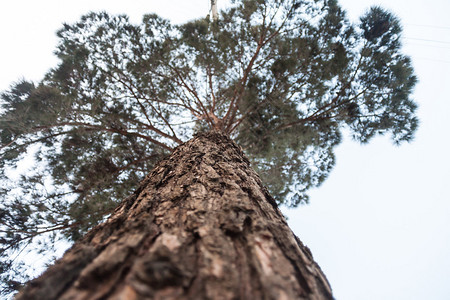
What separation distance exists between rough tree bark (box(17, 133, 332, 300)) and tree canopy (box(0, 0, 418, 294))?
104 inches

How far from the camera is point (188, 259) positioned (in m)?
0.57

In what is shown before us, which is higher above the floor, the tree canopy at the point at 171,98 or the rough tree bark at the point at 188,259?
the tree canopy at the point at 171,98

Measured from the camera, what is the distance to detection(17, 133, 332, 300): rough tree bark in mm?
465

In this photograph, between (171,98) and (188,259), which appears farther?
(171,98)

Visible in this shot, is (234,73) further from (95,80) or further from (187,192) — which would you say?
(187,192)

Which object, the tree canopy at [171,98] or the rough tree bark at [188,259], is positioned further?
the tree canopy at [171,98]

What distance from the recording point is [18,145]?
3539mm

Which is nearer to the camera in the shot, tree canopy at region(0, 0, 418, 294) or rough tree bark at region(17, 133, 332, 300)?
rough tree bark at region(17, 133, 332, 300)

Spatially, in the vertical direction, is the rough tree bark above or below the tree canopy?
below

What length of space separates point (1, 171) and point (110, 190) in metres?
1.63

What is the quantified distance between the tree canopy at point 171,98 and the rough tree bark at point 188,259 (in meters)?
2.64

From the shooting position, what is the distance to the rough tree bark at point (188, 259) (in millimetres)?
465

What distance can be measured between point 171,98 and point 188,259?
501 cm

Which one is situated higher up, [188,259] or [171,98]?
[171,98]
